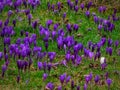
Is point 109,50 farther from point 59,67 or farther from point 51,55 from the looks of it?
point 51,55

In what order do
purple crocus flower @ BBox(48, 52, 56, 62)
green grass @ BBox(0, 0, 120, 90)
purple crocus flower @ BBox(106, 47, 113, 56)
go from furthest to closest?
purple crocus flower @ BBox(106, 47, 113, 56), purple crocus flower @ BBox(48, 52, 56, 62), green grass @ BBox(0, 0, 120, 90)

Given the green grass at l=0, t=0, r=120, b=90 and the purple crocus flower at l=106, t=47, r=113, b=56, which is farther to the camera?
the purple crocus flower at l=106, t=47, r=113, b=56

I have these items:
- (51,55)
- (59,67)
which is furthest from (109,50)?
(51,55)

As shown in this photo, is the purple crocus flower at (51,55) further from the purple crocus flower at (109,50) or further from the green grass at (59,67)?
the purple crocus flower at (109,50)

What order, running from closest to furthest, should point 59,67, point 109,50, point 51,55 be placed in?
point 51,55, point 59,67, point 109,50

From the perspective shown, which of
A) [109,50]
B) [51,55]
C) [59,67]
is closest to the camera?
[51,55]

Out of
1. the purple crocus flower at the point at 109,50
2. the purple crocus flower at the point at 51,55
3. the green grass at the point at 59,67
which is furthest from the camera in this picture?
the purple crocus flower at the point at 109,50

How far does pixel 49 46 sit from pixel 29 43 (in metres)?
0.57

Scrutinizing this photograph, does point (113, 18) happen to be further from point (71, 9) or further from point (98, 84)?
point (98, 84)

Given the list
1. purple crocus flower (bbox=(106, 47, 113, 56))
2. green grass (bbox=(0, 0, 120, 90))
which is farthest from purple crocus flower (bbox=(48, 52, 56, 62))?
purple crocus flower (bbox=(106, 47, 113, 56))

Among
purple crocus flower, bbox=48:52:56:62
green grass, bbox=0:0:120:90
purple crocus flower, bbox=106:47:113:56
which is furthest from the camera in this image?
purple crocus flower, bbox=106:47:113:56

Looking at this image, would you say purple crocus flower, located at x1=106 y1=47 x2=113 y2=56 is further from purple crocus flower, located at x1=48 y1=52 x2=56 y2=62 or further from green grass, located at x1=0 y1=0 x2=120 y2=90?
purple crocus flower, located at x1=48 y1=52 x2=56 y2=62

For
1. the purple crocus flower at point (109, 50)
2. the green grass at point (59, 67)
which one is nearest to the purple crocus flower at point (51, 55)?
the green grass at point (59, 67)

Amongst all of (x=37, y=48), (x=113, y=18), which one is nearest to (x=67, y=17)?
(x=113, y=18)
